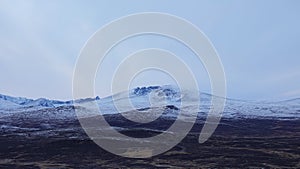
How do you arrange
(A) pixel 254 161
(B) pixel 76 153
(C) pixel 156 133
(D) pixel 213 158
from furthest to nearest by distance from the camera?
(C) pixel 156 133
(B) pixel 76 153
(D) pixel 213 158
(A) pixel 254 161

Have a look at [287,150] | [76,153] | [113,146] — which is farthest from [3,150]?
[287,150]

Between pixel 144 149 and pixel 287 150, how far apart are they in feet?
60.1

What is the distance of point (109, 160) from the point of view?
4328cm

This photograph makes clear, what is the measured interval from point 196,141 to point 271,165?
2391 centimetres

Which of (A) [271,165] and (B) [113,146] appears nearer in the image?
(A) [271,165]

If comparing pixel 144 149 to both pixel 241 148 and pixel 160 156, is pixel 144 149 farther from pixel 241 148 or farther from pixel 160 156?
pixel 241 148

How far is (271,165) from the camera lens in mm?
38000

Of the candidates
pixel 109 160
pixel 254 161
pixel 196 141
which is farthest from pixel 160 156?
pixel 196 141

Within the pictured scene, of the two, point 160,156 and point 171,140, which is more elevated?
point 171,140

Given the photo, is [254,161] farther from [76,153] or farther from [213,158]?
[76,153]

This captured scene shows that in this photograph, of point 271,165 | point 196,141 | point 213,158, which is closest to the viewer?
point 271,165

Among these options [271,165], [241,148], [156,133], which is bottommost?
[271,165]

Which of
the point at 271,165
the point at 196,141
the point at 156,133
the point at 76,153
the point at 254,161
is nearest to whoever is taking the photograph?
the point at 271,165

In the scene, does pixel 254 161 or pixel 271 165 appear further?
pixel 254 161
